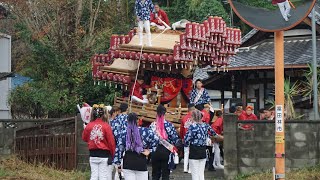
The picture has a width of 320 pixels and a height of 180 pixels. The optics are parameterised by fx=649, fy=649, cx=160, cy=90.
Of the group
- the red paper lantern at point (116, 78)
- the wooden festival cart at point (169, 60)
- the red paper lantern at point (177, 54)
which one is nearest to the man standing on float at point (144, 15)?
the wooden festival cart at point (169, 60)

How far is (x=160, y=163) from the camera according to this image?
13.8 m

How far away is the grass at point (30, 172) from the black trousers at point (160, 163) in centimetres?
298

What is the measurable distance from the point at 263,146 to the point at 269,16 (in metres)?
6.95

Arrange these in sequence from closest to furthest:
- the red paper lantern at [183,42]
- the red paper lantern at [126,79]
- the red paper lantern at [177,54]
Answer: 1. the red paper lantern at [183,42]
2. the red paper lantern at [177,54]
3. the red paper lantern at [126,79]

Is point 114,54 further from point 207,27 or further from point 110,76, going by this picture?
point 207,27

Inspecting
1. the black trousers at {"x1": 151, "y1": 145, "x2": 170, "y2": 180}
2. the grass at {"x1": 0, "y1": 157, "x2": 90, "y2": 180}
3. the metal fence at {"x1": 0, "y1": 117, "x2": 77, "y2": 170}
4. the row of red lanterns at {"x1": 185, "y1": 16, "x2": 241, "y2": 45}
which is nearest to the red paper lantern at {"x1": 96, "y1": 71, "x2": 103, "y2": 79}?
the metal fence at {"x1": 0, "y1": 117, "x2": 77, "y2": 170}

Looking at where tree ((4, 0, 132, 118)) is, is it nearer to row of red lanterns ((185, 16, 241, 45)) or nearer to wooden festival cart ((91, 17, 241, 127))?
wooden festival cart ((91, 17, 241, 127))

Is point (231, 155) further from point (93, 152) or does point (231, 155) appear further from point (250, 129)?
point (93, 152)

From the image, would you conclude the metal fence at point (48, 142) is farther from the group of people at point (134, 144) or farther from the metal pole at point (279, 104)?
the metal pole at point (279, 104)

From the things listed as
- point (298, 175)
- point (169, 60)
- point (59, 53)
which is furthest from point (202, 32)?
point (59, 53)

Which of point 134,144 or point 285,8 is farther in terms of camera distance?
point 134,144

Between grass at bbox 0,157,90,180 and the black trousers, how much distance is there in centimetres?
298

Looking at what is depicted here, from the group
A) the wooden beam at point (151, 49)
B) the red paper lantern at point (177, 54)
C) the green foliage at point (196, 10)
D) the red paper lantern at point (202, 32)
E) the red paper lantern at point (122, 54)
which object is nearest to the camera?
the red paper lantern at point (177, 54)

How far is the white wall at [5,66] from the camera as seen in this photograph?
105ft
